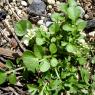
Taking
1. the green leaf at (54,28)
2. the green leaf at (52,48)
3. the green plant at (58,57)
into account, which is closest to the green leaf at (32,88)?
the green plant at (58,57)

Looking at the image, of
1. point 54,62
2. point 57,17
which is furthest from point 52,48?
point 57,17

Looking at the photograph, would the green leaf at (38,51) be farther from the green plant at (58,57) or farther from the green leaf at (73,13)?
the green leaf at (73,13)

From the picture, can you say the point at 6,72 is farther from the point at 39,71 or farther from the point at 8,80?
the point at 39,71

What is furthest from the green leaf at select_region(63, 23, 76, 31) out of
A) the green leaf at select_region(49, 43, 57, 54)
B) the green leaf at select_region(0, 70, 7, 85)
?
the green leaf at select_region(0, 70, 7, 85)

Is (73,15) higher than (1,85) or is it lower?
higher

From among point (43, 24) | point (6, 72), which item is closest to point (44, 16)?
point (43, 24)

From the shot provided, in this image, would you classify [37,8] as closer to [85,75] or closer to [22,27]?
[22,27]
